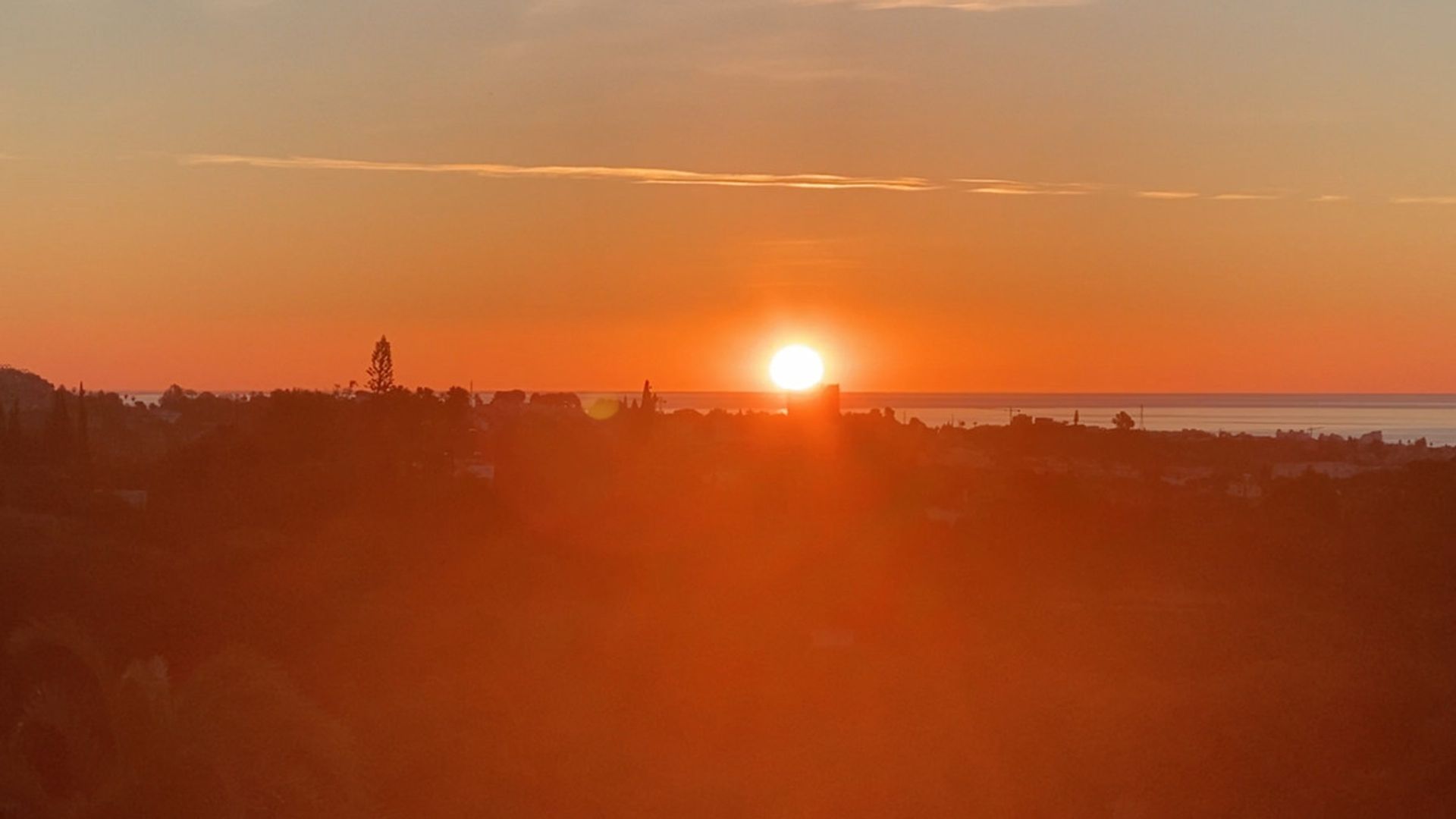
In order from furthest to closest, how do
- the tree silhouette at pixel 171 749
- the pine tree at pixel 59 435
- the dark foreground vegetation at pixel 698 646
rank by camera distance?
1. the pine tree at pixel 59 435
2. the dark foreground vegetation at pixel 698 646
3. the tree silhouette at pixel 171 749

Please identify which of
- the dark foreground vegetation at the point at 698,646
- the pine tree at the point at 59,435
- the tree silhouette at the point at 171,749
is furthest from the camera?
the pine tree at the point at 59,435

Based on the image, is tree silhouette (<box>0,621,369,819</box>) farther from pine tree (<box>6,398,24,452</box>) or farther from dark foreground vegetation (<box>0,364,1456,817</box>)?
pine tree (<box>6,398,24,452</box>)

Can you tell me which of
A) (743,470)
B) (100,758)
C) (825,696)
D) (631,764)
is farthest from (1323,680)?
(743,470)

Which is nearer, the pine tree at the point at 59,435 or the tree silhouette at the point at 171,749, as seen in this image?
the tree silhouette at the point at 171,749

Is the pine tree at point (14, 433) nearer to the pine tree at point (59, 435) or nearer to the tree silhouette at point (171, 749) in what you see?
the pine tree at point (59, 435)

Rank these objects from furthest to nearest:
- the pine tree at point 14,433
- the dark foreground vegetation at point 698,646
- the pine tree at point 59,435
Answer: the pine tree at point 59,435
the pine tree at point 14,433
the dark foreground vegetation at point 698,646

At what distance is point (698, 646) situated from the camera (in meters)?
22.9

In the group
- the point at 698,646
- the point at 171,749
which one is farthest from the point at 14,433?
the point at 171,749

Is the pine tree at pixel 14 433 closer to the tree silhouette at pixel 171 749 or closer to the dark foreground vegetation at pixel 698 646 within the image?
the dark foreground vegetation at pixel 698 646

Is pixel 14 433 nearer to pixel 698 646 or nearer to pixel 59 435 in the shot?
pixel 59 435

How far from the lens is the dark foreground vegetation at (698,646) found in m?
17.8

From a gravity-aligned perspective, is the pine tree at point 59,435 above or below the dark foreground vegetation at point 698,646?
above

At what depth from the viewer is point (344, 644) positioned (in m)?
21.7

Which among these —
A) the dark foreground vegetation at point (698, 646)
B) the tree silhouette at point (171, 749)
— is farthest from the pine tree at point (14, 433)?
the tree silhouette at point (171, 749)
